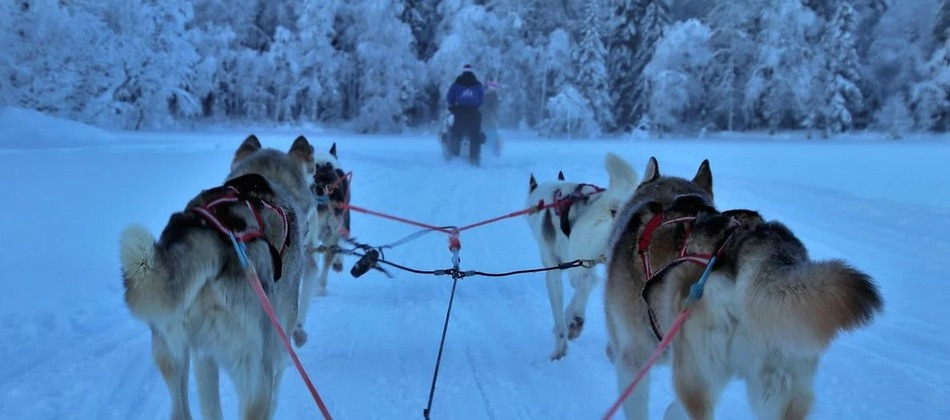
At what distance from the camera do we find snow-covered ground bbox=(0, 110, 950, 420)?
11.9 ft

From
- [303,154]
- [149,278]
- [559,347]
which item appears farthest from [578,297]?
[149,278]

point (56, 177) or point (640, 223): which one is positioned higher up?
point (640, 223)

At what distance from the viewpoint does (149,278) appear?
7.27 feet

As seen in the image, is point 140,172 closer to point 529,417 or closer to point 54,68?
point 529,417

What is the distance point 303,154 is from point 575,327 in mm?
2166

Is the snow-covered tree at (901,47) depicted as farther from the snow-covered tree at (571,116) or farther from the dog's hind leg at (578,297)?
the dog's hind leg at (578,297)

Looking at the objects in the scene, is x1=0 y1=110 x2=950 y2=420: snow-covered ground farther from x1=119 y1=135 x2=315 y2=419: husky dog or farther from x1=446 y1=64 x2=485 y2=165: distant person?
x1=446 y1=64 x2=485 y2=165: distant person

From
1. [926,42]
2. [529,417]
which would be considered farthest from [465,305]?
[926,42]

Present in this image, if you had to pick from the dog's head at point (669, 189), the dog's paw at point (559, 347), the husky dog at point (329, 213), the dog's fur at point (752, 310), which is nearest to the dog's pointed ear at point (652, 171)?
the dog's head at point (669, 189)

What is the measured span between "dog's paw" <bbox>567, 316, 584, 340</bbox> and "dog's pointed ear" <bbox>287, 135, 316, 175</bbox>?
2.06 m

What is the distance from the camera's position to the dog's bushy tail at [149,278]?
2188 mm

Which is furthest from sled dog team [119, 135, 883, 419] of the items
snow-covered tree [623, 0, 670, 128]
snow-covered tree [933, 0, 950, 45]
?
snow-covered tree [933, 0, 950, 45]

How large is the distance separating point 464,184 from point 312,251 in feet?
27.9

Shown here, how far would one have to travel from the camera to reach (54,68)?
75.5 ft
